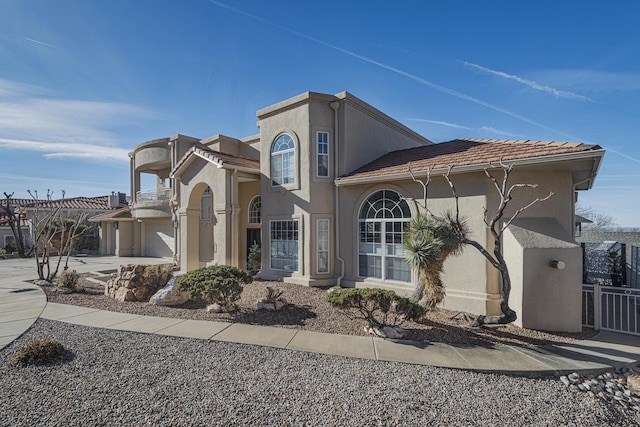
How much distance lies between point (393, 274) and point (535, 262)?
14.1 ft

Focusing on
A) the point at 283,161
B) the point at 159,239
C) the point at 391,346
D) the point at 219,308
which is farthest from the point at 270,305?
the point at 159,239

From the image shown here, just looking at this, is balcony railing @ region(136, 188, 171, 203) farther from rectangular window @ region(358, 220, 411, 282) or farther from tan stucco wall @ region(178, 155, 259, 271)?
rectangular window @ region(358, 220, 411, 282)

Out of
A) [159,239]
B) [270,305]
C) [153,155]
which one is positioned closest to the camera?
[270,305]

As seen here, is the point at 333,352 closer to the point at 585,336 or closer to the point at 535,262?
the point at 535,262

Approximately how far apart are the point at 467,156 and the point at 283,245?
772cm

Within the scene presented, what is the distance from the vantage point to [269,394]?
14.7ft

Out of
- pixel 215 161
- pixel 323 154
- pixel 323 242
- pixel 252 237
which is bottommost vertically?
pixel 252 237

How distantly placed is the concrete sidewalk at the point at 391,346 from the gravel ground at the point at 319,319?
0.35 metres

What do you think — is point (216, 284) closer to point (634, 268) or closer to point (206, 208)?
point (206, 208)

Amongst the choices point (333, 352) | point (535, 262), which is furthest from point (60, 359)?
point (535, 262)

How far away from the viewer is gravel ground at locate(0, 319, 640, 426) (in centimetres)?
397

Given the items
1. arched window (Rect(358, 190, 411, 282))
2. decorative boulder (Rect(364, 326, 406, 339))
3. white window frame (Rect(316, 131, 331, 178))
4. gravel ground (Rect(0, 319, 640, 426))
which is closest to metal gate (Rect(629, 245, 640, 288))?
arched window (Rect(358, 190, 411, 282))

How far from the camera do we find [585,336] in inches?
277

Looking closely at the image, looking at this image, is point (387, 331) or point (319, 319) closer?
point (387, 331)
